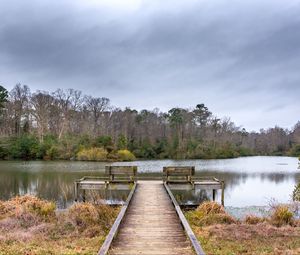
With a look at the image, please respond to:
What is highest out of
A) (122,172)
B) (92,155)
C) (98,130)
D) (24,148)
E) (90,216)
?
(98,130)

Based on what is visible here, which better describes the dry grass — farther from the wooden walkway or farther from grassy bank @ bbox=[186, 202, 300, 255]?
the wooden walkway

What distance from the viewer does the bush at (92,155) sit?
65.8m

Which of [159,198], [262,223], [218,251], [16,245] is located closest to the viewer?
[218,251]

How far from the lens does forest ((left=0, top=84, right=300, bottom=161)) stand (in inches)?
2712

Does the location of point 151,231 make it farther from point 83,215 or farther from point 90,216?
point 83,215

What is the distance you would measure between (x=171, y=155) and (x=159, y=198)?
214 feet

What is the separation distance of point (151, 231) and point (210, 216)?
4136 mm

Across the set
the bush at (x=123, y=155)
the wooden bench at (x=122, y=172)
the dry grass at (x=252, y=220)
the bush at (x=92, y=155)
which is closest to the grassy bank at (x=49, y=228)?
the dry grass at (x=252, y=220)

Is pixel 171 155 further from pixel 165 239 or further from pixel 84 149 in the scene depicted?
pixel 165 239

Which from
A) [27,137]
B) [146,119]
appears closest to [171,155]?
[146,119]

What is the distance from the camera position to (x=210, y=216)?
13359 millimetres

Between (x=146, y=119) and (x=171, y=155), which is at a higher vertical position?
(x=146, y=119)

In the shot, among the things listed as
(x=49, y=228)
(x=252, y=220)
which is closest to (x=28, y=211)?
(x=49, y=228)

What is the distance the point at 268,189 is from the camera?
27828mm
